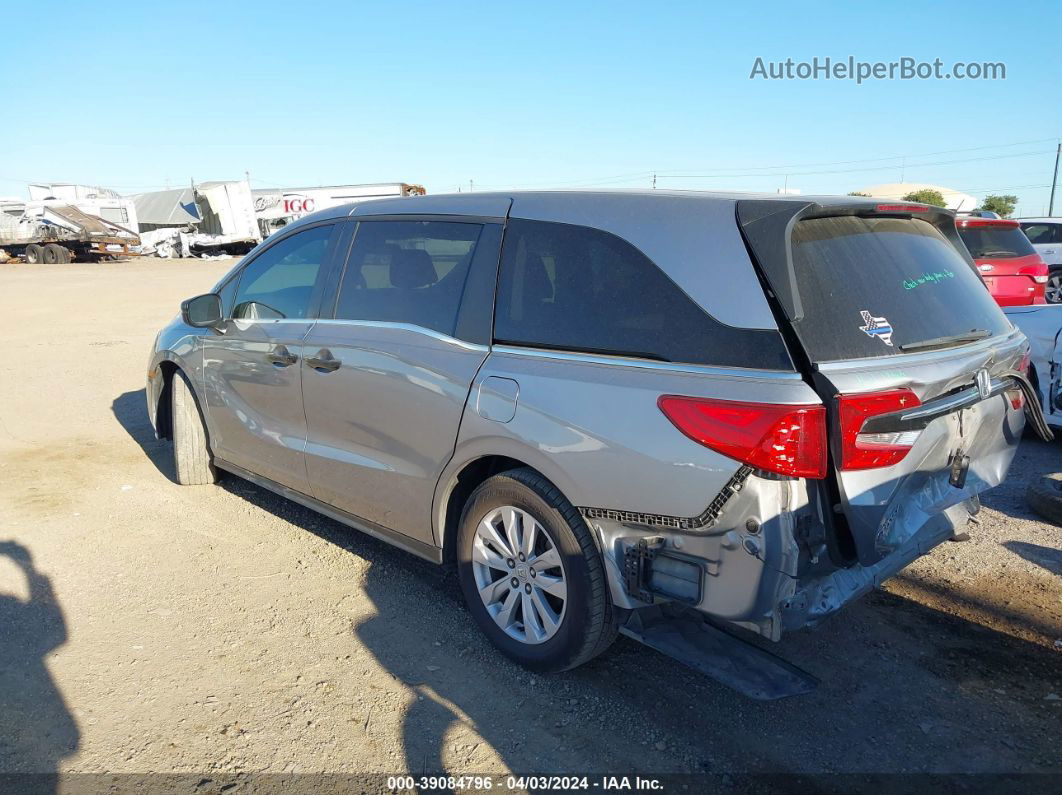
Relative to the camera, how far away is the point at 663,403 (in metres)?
2.60

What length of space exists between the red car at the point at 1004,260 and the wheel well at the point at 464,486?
854 centimetres

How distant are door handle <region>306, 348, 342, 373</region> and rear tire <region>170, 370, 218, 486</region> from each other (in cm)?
157

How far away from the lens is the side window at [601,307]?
8.49ft

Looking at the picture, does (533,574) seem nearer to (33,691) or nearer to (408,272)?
(408,272)

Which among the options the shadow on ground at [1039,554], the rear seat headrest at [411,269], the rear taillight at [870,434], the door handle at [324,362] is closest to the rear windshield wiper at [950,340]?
the rear taillight at [870,434]

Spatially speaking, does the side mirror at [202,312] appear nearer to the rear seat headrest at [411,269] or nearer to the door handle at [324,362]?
the door handle at [324,362]

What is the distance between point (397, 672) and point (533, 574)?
698 mm

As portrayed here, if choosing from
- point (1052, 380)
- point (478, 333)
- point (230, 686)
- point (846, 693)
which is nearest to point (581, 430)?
point (478, 333)

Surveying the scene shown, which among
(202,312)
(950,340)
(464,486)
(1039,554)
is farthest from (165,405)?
(1039,554)

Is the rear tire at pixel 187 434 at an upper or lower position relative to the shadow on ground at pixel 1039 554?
upper

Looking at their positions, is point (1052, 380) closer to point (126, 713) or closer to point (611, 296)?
point (611, 296)

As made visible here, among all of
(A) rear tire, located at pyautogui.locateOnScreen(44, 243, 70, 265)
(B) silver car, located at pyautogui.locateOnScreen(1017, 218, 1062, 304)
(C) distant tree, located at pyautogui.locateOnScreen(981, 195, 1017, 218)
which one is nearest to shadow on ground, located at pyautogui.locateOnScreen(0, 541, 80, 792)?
(B) silver car, located at pyautogui.locateOnScreen(1017, 218, 1062, 304)

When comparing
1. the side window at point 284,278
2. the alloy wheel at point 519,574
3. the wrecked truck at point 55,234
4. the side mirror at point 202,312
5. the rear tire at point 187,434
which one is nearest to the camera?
the alloy wheel at point 519,574

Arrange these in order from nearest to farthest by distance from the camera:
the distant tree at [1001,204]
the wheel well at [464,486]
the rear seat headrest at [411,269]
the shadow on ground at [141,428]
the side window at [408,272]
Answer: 1. the wheel well at [464,486]
2. the side window at [408,272]
3. the rear seat headrest at [411,269]
4. the shadow on ground at [141,428]
5. the distant tree at [1001,204]
